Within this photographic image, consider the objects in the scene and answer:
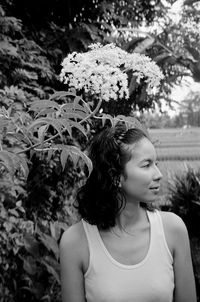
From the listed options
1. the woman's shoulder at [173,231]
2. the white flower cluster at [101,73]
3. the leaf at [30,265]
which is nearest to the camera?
the white flower cluster at [101,73]

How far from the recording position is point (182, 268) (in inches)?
59.4

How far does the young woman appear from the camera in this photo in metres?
1.44

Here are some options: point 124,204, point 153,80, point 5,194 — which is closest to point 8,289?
point 5,194

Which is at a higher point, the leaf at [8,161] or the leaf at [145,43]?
the leaf at [145,43]

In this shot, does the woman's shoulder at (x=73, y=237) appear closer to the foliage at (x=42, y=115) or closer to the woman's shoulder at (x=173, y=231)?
the woman's shoulder at (x=173, y=231)

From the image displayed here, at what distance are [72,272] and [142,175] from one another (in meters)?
0.38

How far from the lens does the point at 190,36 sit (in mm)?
4414

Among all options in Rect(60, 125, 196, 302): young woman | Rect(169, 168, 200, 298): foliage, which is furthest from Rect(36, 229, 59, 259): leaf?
Rect(169, 168, 200, 298): foliage

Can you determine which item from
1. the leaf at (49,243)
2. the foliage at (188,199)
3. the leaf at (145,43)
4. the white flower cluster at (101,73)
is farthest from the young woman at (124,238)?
the foliage at (188,199)

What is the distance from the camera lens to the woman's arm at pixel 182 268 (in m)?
1.51

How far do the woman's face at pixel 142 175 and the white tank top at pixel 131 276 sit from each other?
0.13 metres

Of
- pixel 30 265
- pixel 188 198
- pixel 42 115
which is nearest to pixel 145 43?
pixel 42 115

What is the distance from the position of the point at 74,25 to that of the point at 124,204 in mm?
3211

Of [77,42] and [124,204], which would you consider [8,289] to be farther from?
[77,42]
